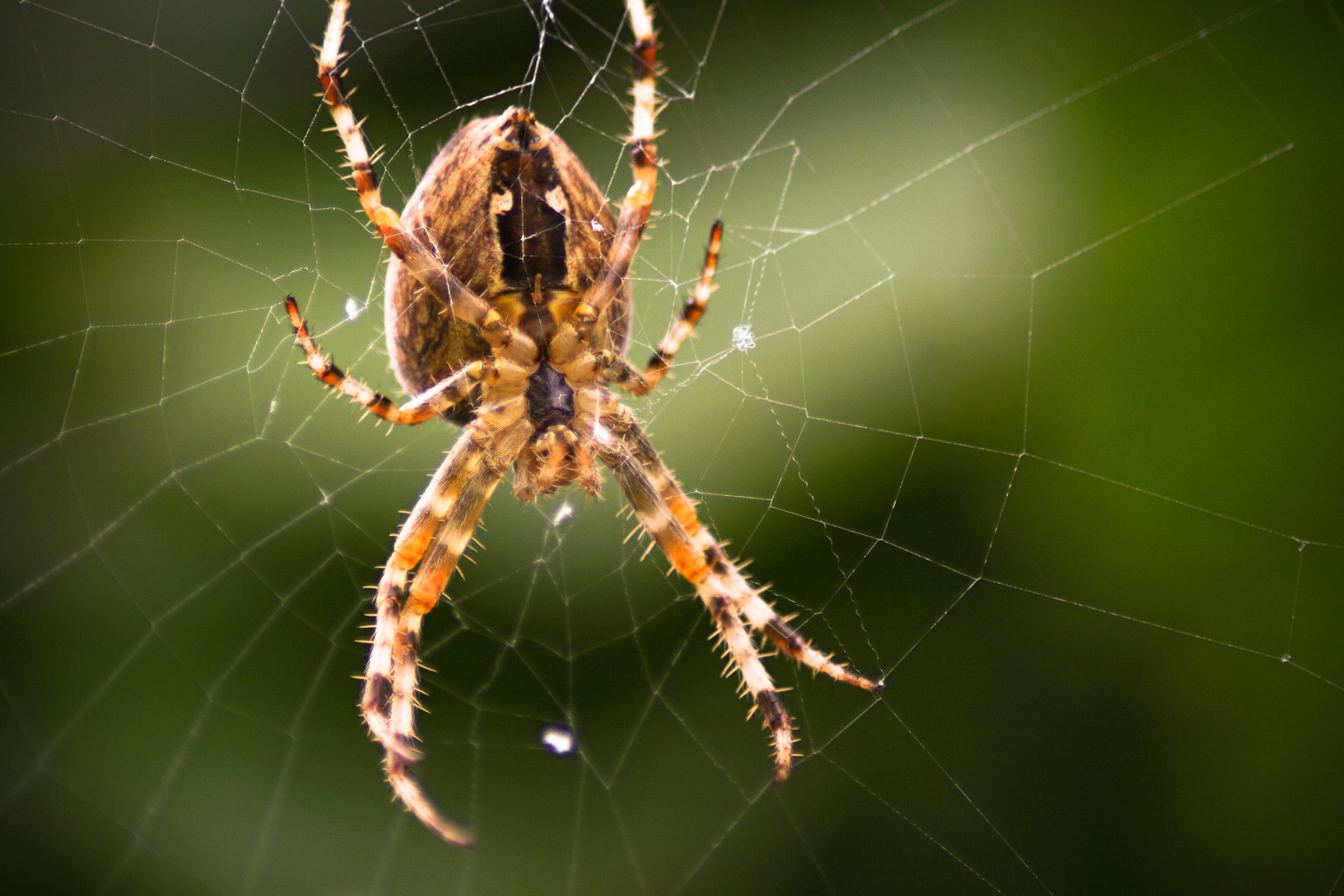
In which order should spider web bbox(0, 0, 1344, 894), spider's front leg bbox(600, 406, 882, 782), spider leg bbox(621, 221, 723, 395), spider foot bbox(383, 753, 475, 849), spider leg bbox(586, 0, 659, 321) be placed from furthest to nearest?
spider web bbox(0, 0, 1344, 894), spider's front leg bbox(600, 406, 882, 782), spider leg bbox(621, 221, 723, 395), spider foot bbox(383, 753, 475, 849), spider leg bbox(586, 0, 659, 321)

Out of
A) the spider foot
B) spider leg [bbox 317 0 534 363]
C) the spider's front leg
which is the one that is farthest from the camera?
the spider's front leg

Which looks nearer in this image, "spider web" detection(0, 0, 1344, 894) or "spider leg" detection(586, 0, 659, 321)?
"spider leg" detection(586, 0, 659, 321)

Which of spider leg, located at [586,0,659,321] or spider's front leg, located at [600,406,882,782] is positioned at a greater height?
spider leg, located at [586,0,659,321]

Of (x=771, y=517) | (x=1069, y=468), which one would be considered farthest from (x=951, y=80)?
(x=771, y=517)

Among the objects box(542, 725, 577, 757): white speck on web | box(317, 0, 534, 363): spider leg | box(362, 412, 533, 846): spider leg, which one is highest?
box(317, 0, 534, 363): spider leg

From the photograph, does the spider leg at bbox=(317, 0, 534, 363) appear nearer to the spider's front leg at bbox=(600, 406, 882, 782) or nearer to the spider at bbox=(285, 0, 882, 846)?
the spider at bbox=(285, 0, 882, 846)

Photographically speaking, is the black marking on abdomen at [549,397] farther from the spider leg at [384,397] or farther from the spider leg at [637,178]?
the spider leg at [637,178]

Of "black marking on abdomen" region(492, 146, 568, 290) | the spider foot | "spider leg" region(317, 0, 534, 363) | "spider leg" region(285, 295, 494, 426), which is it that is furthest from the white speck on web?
"black marking on abdomen" region(492, 146, 568, 290)
